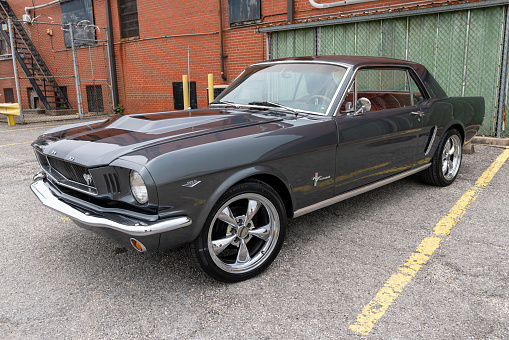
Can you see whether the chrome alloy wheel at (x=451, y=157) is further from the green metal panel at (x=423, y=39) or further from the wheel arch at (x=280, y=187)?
the green metal panel at (x=423, y=39)

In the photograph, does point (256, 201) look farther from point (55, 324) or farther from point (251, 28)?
point (251, 28)

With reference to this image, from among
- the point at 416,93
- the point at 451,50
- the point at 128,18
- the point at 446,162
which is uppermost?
the point at 128,18

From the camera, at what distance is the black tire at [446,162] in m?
4.84

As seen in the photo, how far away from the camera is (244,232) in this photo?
2.88 m

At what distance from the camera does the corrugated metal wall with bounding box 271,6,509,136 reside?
7.46 m

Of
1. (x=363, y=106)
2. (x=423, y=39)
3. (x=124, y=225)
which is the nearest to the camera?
(x=124, y=225)

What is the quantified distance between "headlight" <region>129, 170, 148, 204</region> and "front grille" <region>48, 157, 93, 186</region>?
16.5 inches

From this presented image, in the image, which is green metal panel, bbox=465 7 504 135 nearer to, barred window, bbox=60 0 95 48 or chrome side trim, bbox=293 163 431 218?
chrome side trim, bbox=293 163 431 218

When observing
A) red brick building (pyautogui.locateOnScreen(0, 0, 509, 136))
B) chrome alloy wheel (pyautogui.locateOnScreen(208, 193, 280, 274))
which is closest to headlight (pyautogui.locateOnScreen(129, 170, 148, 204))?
chrome alloy wheel (pyautogui.locateOnScreen(208, 193, 280, 274))

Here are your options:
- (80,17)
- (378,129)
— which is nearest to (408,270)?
(378,129)

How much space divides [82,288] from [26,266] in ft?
2.15

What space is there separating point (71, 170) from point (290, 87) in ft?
6.68

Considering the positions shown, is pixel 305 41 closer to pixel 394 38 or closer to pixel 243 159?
pixel 394 38

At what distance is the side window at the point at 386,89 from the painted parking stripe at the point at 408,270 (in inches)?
47.7
